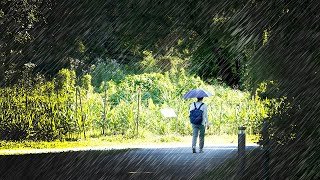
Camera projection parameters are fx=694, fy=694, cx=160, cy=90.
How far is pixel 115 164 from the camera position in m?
12.7

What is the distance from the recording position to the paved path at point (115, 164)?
1101 cm

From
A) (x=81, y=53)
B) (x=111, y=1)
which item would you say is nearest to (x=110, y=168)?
(x=111, y=1)

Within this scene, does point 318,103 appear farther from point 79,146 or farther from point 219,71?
point 219,71

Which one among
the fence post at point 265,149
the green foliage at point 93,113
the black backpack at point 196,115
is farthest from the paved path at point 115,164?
the green foliage at point 93,113

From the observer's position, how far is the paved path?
36.1ft

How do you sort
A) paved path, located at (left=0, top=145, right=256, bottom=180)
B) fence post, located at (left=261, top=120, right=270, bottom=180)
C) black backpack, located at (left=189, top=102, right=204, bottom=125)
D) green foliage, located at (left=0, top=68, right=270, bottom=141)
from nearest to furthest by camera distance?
fence post, located at (left=261, top=120, right=270, bottom=180) < paved path, located at (left=0, top=145, right=256, bottom=180) < black backpack, located at (left=189, top=102, right=204, bottom=125) < green foliage, located at (left=0, top=68, right=270, bottom=141)

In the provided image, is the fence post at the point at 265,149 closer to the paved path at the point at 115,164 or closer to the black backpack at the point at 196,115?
the paved path at the point at 115,164

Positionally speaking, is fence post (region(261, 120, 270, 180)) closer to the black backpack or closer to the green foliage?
the black backpack

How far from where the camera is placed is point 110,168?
39.6 ft

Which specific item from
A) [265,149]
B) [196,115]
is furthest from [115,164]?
[265,149]

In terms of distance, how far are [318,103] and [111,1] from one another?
8159mm

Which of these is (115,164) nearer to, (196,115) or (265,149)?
(196,115)

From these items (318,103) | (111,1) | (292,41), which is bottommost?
(318,103)

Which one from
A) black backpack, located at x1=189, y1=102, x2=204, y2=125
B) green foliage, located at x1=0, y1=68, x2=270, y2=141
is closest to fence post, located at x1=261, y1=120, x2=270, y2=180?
black backpack, located at x1=189, y1=102, x2=204, y2=125
